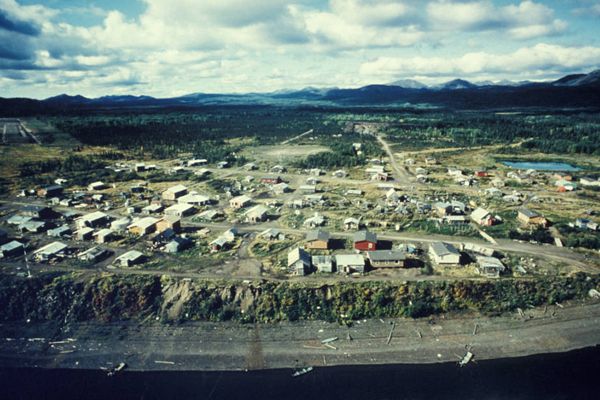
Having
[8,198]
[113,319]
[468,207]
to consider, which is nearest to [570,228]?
[468,207]

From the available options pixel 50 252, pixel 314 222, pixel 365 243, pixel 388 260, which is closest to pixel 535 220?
pixel 388 260

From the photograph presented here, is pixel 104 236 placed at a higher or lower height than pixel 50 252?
higher

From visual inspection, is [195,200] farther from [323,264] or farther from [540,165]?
[540,165]

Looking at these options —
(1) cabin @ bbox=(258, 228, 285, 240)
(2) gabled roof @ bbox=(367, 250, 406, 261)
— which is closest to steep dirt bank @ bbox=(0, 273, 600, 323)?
(2) gabled roof @ bbox=(367, 250, 406, 261)

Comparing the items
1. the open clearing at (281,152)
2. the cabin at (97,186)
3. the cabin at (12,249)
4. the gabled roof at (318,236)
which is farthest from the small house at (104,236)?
the open clearing at (281,152)

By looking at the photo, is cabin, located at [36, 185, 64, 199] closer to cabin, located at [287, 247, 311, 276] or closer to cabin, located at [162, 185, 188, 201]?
cabin, located at [162, 185, 188, 201]

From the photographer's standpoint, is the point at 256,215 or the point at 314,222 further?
the point at 256,215

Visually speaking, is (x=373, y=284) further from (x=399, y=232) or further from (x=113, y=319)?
(x=113, y=319)
